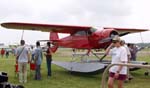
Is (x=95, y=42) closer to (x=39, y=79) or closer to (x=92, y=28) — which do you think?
(x=92, y=28)

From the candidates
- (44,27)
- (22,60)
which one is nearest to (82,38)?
(44,27)

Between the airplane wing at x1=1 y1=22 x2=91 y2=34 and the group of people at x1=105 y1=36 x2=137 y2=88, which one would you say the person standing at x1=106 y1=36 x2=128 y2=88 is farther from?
the airplane wing at x1=1 y1=22 x2=91 y2=34

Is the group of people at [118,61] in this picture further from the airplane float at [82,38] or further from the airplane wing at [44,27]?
the airplane wing at [44,27]

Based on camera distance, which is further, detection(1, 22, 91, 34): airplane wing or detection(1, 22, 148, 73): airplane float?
detection(1, 22, 91, 34): airplane wing

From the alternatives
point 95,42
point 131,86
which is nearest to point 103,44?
point 95,42

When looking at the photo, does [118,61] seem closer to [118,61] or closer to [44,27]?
[118,61]

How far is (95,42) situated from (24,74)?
5.18 m

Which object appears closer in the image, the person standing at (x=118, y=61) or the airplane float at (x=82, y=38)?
the person standing at (x=118, y=61)

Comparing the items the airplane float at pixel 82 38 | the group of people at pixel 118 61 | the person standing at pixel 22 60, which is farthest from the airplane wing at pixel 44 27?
the group of people at pixel 118 61

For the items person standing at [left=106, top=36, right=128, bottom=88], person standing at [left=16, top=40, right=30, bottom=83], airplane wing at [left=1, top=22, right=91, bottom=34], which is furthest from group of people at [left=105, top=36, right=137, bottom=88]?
airplane wing at [left=1, top=22, right=91, bottom=34]

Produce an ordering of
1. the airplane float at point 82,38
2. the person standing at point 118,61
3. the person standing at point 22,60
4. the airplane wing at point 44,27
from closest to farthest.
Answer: the person standing at point 118,61 < the person standing at point 22,60 < the airplane float at point 82,38 < the airplane wing at point 44,27

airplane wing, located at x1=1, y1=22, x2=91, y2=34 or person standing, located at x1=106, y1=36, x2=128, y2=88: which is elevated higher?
airplane wing, located at x1=1, y1=22, x2=91, y2=34

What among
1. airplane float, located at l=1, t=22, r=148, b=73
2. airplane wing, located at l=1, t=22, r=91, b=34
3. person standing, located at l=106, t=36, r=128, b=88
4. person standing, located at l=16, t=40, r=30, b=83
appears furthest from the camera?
airplane wing, located at l=1, t=22, r=91, b=34

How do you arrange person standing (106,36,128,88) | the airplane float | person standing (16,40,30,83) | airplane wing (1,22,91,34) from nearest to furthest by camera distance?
person standing (106,36,128,88) < person standing (16,40,30,83) < the airplane float < airplane wing (1,22,91,34)
